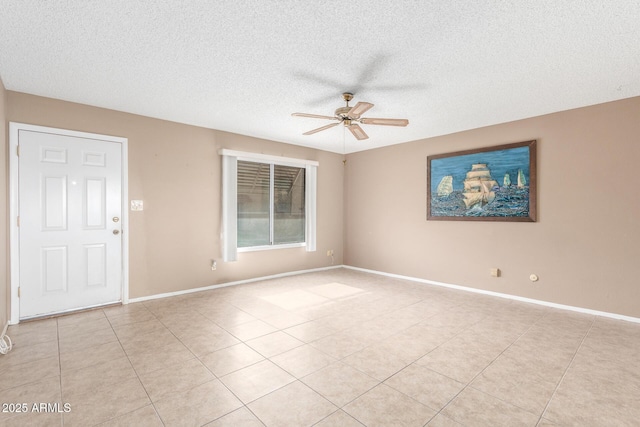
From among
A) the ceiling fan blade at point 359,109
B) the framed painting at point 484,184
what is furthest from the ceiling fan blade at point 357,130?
the framed painting at point 484,184

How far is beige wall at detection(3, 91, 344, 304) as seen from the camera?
12.2 ft

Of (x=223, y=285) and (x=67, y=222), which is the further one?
(x=223, y=285)

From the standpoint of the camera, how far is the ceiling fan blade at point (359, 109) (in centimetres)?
287

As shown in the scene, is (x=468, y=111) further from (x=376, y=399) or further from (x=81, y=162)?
(x=81, y=162)

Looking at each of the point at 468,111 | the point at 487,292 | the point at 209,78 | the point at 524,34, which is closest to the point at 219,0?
the point at 209,78

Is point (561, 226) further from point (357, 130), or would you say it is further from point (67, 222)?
point (67, 222)

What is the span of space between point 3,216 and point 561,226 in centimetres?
644

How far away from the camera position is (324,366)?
96.1 inches

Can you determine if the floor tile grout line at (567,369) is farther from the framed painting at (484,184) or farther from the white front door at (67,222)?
the white front door at (67,222)

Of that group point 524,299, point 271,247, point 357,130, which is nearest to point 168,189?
point 271,247

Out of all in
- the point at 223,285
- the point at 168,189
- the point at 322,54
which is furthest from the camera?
the point at 223,285

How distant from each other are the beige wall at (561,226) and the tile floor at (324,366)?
441mm

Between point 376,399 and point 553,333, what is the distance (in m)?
2.29

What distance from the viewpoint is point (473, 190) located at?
4.66m
